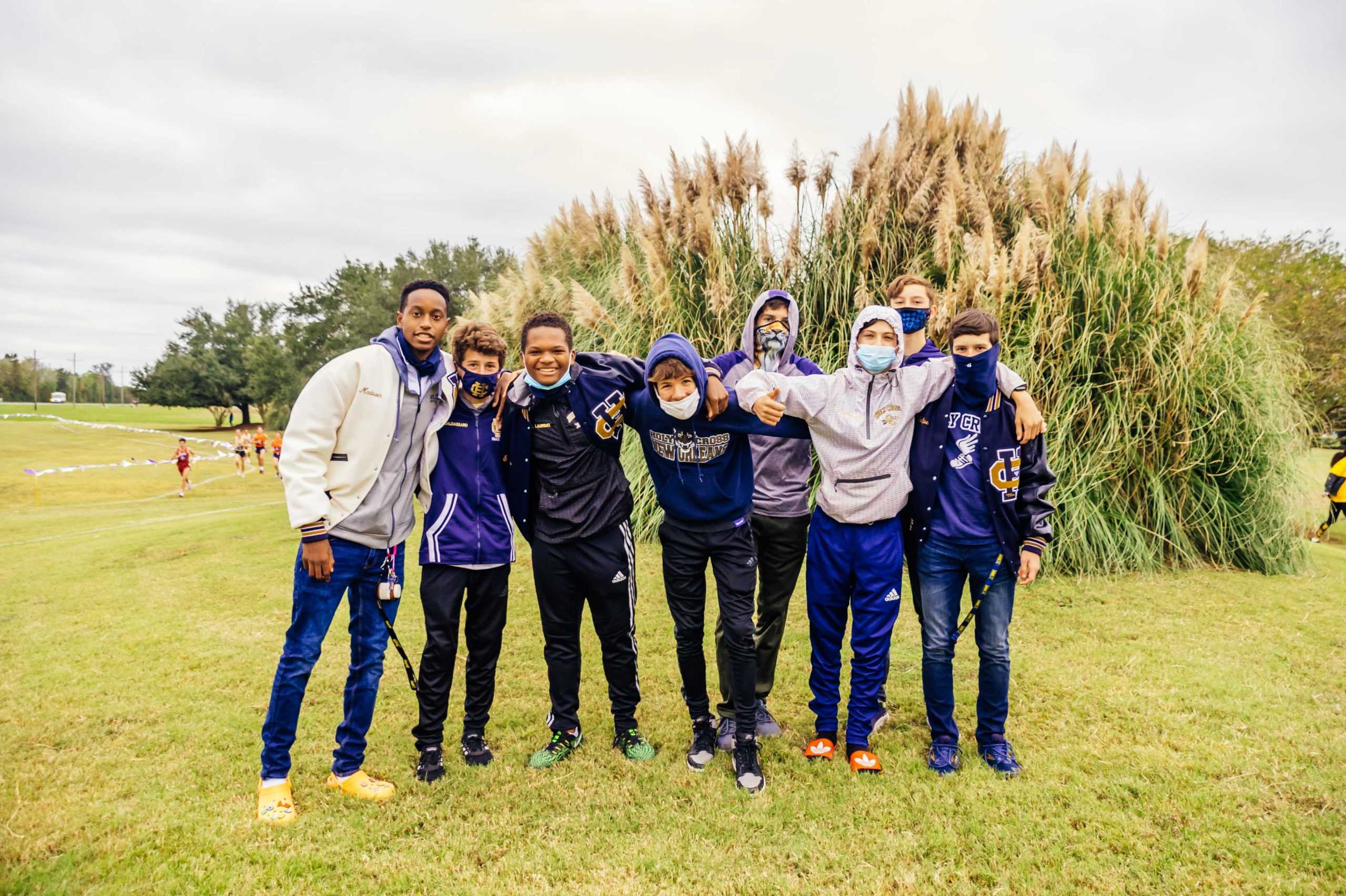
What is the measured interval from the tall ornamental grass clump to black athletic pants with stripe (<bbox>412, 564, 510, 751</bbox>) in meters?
3.44

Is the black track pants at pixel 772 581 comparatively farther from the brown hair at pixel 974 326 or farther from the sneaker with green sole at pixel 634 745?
the brown hair at pixel 974 326

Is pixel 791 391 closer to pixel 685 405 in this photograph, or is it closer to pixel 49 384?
pixel 685 405

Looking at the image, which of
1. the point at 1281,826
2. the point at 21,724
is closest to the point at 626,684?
the point at 1281,826

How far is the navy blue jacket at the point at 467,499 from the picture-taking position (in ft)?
10.2

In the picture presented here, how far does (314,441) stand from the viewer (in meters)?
2.82

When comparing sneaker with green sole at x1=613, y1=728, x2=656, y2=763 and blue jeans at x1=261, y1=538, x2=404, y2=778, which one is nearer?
blue jeans at x1=261, y1=538, x2=404, y2=778

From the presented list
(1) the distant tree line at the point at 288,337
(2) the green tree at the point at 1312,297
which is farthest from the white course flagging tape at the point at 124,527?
(2) the green tree at the point at 1312,297

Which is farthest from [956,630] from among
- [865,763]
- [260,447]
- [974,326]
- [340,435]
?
[260,447]

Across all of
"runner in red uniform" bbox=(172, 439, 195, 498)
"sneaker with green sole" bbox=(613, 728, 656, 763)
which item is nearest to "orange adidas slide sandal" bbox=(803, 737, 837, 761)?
"sneaker with green sole" bbox=(613, 728, 656, 763)

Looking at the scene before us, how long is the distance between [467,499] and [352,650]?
2.55 ft

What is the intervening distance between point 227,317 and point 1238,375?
6618cm

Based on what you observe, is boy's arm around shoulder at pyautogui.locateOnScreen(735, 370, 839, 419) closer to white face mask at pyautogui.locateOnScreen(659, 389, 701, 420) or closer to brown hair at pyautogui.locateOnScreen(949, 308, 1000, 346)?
white face mask at pyautogui.locateOnScreen(659, 389, 701, 420)

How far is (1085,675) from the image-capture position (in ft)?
13.3

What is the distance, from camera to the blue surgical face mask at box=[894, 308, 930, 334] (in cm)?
340
